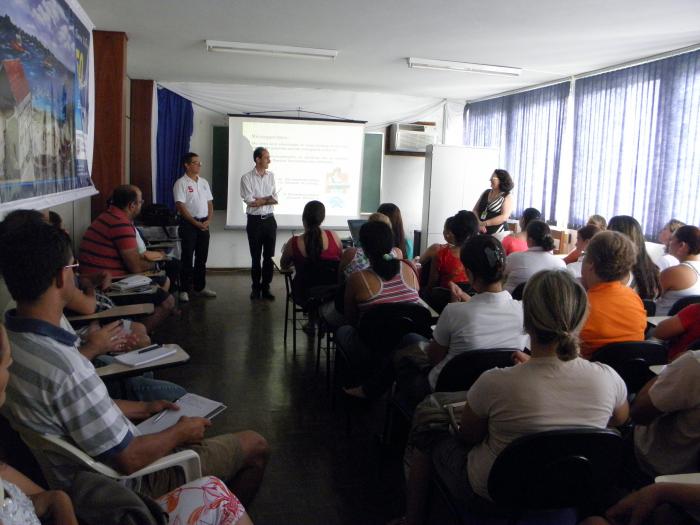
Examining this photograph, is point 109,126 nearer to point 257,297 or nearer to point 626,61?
point 257,297

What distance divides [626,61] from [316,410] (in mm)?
4650

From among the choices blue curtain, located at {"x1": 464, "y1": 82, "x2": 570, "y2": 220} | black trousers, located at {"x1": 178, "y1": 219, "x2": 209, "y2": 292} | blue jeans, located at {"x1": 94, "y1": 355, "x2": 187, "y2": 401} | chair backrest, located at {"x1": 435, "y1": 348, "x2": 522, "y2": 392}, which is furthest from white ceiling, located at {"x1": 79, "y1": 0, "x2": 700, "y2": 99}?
blue jeans, located at {"x1": 94, "y1": 355, "x2": 187, "y2": 401}

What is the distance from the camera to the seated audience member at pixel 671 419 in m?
1.53

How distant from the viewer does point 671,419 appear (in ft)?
5.44

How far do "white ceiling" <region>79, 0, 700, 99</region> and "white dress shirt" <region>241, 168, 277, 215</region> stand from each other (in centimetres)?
125

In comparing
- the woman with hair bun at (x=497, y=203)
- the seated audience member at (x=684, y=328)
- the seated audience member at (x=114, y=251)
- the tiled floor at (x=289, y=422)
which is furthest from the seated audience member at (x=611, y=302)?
the woman with hair bun at (x=497, y=203)

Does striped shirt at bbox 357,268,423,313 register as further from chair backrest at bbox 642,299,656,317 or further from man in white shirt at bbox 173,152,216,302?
man in white shirt at bbox 173,152,216,302

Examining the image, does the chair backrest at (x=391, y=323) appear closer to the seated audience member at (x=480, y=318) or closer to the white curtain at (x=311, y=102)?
the seated audience member at (x=480, y=318)

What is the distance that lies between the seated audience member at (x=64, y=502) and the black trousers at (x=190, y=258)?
478 cm

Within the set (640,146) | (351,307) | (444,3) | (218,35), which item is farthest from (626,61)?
(351,307)

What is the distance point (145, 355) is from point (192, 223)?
14.1 ft

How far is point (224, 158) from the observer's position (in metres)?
7.48

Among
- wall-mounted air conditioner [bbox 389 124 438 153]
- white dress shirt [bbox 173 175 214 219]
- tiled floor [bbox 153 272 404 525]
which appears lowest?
tiled floor [bbox 153 272 404 525]

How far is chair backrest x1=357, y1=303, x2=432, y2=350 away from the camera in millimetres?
2654
